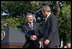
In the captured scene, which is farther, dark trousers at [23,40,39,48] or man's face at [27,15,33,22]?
man's face at [27,15,33,22]

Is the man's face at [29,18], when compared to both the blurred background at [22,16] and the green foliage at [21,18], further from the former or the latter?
the green foliage at [21,18]

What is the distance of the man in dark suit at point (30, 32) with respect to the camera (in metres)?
4.09

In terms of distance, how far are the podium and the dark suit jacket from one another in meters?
0.36

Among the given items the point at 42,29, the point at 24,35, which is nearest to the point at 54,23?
the point at 42,29

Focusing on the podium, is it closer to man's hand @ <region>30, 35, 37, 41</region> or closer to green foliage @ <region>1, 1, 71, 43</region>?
man's hand @ <region>30, 35, 37, 41</region>

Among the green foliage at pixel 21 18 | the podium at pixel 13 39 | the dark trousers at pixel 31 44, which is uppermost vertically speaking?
the green foliage at pixel 21 18

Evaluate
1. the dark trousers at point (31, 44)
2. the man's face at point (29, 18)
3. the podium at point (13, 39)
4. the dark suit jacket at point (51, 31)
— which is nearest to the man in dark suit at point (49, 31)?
the dark suit jacket at point (51, 31)

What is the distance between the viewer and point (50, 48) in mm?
4035

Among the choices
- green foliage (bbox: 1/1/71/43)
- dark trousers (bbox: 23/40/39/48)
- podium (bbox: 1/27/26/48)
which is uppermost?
green foliage (bbox: 1/1/71/43)

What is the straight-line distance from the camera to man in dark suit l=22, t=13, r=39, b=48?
409 cm

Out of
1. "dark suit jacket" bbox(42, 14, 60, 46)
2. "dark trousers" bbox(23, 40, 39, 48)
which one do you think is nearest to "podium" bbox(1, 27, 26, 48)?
"dark trousers" bbox(23, 40, 39, 48)

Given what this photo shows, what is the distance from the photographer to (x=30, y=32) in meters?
4.23

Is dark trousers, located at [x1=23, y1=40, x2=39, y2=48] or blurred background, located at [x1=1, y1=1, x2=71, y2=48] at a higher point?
blurred background, located at [x1=1, y1=1, x2=71, y2=48]

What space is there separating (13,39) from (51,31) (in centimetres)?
61
